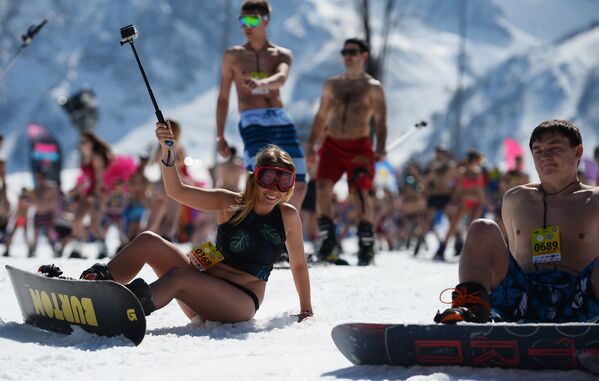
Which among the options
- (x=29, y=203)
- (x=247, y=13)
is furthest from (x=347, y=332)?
(x=29, y=203)

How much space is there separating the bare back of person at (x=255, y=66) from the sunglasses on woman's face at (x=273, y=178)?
2619 mm

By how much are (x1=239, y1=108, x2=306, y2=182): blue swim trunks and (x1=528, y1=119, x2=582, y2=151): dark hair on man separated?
331 centimetres

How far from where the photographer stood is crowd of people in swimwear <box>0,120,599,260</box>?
9984mm

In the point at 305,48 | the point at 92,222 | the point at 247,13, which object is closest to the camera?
the point at 247,13

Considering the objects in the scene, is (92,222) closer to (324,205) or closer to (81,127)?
(324,205)

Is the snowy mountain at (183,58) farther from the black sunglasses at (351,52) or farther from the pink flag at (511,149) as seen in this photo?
the black sunglasses at (351,52)

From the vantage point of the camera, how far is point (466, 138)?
318ft

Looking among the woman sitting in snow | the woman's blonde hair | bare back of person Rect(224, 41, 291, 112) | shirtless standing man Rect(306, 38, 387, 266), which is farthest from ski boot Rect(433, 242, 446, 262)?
the woman's blonde hair

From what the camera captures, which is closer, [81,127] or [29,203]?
[29,203]

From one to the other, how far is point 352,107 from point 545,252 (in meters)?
4.14

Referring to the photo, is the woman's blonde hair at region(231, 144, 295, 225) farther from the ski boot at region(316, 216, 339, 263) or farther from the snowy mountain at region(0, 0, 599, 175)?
the snowy mountain at region(0, 0, 599, 175)

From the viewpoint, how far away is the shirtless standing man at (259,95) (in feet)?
21.6

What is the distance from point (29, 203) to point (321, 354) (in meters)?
11.2

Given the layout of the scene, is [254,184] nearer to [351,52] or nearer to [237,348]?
[237,348]
